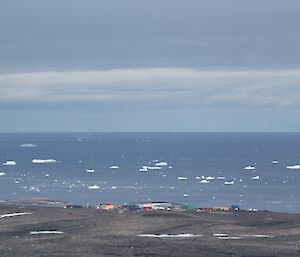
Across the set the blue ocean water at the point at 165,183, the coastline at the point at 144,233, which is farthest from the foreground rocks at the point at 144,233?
the blue ocean water at the point at 165,183

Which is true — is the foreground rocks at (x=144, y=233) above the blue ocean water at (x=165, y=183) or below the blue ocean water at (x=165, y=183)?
below

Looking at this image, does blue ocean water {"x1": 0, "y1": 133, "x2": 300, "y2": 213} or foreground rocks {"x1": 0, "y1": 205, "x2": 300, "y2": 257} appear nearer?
foreground rocks {"x1": 0, "y1": 205, "x2": 300, "y2": 257}

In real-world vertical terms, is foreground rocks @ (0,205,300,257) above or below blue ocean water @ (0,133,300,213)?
below

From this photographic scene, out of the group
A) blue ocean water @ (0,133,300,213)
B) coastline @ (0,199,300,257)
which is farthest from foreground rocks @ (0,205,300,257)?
blue ocean water @ (0,133,300,213)

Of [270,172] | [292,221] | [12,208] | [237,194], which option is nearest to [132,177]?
[270,172]

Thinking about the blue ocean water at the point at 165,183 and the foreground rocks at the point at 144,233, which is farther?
the blue ocean water at the point at 165,183

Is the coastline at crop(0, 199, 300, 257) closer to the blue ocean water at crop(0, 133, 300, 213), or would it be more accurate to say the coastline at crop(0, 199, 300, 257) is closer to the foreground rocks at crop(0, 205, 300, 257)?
the foreground rocks at crop(0, 205, 300, 257)

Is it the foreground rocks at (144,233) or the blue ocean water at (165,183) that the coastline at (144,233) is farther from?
the blue ocean water at (165,183)

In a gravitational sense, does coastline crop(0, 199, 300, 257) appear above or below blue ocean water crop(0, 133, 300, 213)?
below

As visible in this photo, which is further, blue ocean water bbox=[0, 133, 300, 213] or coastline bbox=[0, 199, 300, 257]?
blue ocean water bbox=[0, 133, 300, 213]
